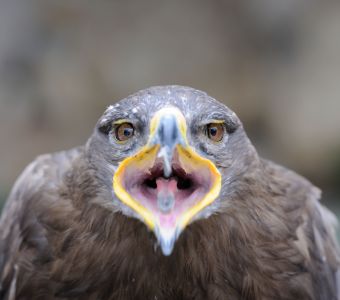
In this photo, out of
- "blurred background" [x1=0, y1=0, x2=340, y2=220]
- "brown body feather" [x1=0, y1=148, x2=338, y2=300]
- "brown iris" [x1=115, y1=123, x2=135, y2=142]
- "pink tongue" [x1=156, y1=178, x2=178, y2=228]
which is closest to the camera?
"pink tongue" [x1=156, y1=178, x2=178, y2=228]

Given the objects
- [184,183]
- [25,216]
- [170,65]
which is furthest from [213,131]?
[170,65]

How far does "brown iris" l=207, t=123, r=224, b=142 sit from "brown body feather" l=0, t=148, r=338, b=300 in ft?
0.70

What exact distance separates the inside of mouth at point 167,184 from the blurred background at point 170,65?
4.13 metres

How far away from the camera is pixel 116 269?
117 inches

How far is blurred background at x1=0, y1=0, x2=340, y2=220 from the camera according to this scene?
6.74 m

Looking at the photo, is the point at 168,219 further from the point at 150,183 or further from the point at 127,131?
the point at 127,131

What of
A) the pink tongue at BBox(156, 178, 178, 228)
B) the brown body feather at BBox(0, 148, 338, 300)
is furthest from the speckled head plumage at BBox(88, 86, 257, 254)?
the brown body feather at BBox(0, 148, 338, 300)

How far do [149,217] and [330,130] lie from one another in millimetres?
4612

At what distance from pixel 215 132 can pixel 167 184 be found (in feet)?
0.95

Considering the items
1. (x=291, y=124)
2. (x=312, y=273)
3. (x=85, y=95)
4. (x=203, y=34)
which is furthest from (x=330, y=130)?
(x=312, y=273)

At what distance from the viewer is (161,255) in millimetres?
2895

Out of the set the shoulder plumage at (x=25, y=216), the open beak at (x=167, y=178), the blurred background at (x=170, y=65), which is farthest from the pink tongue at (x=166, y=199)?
the blurred background at (x=170, y=65)

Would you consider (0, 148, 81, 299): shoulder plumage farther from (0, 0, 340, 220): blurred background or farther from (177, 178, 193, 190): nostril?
(0, 0, 340, 220): blurred background

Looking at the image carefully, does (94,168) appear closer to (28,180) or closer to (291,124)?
(28,180)
